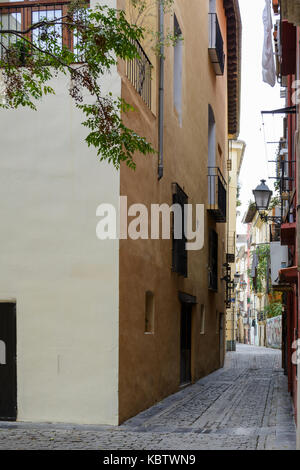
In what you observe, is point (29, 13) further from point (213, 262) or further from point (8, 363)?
point (213, 262)

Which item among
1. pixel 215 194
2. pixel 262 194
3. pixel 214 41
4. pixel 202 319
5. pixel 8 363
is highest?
pixel 214 41

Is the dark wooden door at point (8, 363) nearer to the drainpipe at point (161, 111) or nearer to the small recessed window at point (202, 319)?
the drainpipe at point (161, 111)

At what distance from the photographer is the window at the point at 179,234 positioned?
49.7 feet

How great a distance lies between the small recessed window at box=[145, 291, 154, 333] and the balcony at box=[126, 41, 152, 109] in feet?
11.1

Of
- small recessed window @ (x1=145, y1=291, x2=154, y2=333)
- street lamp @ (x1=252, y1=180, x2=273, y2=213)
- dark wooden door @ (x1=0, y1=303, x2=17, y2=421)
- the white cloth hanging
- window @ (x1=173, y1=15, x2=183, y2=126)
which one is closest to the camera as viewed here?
dark wooden door @ (x1=0, y1=303, x2=17, y2=421)

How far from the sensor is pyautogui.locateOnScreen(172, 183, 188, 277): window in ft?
49.7

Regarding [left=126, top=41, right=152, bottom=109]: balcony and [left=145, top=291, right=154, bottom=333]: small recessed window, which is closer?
[left=126, top=41, right=152, bottom=109]: balcony

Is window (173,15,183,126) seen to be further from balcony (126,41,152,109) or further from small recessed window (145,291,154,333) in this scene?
small recessed window (145,291,154,333)

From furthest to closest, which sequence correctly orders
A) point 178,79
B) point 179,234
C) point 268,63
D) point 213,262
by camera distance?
point 213,262, point 178,79, point 179,234, point 268,63

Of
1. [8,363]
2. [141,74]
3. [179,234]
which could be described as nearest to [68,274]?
[8,363]

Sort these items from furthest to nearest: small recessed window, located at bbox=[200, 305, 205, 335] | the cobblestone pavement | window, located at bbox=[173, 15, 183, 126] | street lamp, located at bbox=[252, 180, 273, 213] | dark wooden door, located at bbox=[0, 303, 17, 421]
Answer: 1. small recessed window, located at bbox=[200, 305, 205, 335]
2. street lamp, located at bbox=[252, 180, 273, 213]
3. window, located at bbox=[173, 15, 183, 126]
4. dark wooden door, located at bbox=[0, 303, 17, 421]
5. the cobblestone pavement

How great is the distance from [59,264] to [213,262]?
39.3 feet

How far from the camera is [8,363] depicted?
10.9 m

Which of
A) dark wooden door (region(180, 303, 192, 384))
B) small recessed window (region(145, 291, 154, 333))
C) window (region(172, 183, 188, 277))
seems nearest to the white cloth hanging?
window (region(172, 183, 188, 277))
